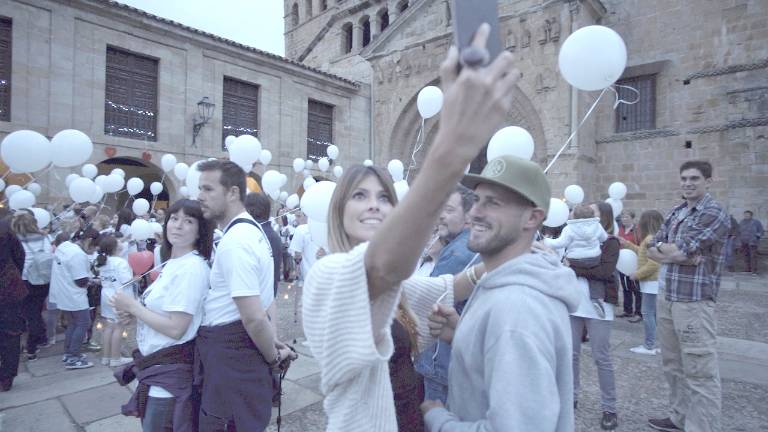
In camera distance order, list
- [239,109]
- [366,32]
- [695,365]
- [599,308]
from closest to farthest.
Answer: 1. [695,365]
2. [599,308]
3. [239,109]
4. [366,32]

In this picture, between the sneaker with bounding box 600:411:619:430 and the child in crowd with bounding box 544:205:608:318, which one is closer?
the sneaker with bounding box 600:411:619:430

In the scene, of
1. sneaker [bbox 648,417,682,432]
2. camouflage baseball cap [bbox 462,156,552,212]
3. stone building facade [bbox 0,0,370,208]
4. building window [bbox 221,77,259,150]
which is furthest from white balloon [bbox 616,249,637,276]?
building window [bbox 221,77,259,150]

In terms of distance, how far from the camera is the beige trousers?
2.98m

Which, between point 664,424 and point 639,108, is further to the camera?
point 639,108

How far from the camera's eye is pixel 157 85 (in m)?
12.3

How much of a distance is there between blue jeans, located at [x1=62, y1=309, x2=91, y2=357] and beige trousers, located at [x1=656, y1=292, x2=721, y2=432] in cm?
645

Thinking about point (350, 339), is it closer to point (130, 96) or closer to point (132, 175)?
point (130, 96)

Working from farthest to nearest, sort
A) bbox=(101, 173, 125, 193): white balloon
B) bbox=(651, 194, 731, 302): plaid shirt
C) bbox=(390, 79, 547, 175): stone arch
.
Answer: bbox=(390, 79, 547, 175): stone arch, bbox=(101, 173, 125, 193): white balloon, bbox=(651, 194, 731, 302): plaid shirt

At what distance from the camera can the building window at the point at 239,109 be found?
548 inches

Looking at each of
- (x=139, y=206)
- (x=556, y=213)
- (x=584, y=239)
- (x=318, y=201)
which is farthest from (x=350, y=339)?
(x=139, y=206)

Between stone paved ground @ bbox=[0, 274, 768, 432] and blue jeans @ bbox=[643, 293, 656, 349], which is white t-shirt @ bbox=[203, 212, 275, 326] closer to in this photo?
stone paved ground @ bbox=[0, 274, 768, 432]

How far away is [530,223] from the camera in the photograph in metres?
1.39

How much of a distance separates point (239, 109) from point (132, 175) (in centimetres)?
493

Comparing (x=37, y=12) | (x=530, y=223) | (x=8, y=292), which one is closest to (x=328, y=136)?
(x=37, y=12)
